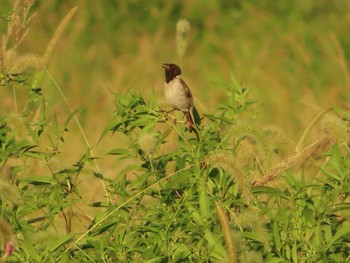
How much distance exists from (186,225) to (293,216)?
1.60ft

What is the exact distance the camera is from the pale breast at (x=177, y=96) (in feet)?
22.9

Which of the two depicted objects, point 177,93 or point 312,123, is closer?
point 312,123

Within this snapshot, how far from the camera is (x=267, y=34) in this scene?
13.6 meters

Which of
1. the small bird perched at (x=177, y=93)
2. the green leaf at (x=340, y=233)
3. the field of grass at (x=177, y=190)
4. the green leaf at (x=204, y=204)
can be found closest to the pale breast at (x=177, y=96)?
the small bird perched at (x=177, y=93)

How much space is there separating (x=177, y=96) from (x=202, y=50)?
6.43 metres

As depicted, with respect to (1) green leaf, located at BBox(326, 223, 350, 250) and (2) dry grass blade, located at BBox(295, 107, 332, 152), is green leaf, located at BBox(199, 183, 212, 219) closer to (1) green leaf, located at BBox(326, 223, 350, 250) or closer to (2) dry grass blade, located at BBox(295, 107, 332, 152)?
(1) green leaf, located at BBox(326, 223, 350, 250)

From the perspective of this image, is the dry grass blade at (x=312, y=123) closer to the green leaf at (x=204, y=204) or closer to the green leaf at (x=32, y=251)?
the green leaf at (x=204, y=204)

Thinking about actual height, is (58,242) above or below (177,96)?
below

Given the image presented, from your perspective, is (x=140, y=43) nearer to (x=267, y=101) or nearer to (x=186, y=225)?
(x=267, y=101)

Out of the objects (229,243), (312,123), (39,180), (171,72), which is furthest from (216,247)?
(171,72)

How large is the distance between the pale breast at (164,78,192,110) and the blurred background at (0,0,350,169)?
9.49ft

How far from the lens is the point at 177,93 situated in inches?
295


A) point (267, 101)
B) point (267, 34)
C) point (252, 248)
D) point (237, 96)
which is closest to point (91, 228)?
point (252, 248)

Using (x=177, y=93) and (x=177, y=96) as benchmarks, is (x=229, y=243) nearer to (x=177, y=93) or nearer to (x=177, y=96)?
(x=177, y=96)
